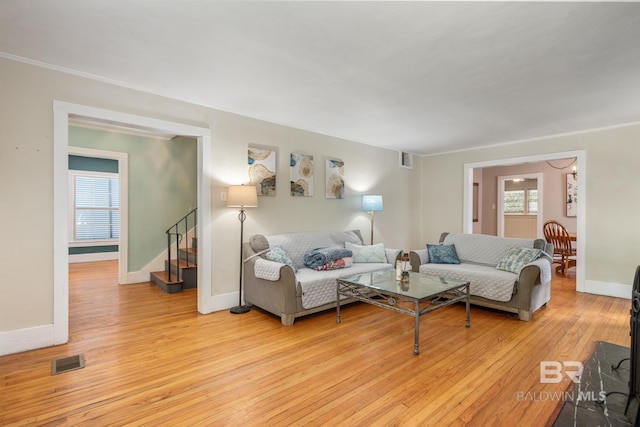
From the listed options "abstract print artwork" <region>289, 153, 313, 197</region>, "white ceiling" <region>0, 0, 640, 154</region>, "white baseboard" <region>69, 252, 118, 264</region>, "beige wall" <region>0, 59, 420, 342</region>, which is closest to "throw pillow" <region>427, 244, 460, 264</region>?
"beige wall" <region>0, 59, 420, 342</region>

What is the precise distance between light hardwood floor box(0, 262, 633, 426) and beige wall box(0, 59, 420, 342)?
54cm

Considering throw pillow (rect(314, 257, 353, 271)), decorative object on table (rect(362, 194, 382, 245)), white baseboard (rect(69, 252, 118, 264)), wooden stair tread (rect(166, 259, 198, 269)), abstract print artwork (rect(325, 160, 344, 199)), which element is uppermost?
abstract print artwork (rect(325, 160, 344, 199))

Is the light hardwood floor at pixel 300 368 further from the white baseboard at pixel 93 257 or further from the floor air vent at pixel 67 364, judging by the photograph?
the white baseboard at pixel 93 257

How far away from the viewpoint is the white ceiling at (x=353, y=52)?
1.92 m

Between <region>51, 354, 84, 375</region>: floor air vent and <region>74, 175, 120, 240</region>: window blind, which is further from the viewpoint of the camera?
<region>74, 175, 120, 240</region>: window blind

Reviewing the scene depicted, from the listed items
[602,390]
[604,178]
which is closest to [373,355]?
[602,390]

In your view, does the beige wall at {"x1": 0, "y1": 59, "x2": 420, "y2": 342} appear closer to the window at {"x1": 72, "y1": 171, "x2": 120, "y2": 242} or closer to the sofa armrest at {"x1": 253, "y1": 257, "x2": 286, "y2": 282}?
the sofa armrest at {"x1": 253, "y1": 257, "x2": 286, "y2": 282}

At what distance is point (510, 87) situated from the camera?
3.05m

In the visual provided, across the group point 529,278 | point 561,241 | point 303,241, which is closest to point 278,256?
point 303,241

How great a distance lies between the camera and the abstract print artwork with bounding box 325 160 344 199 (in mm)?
4852

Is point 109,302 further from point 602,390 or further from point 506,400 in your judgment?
point 602,390

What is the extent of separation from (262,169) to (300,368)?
2.51 meters

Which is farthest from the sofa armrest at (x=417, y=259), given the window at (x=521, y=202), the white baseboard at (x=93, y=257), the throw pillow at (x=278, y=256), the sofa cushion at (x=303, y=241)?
the white baseboard at (x=93, y=257)

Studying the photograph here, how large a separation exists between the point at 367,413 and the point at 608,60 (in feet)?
10.5
